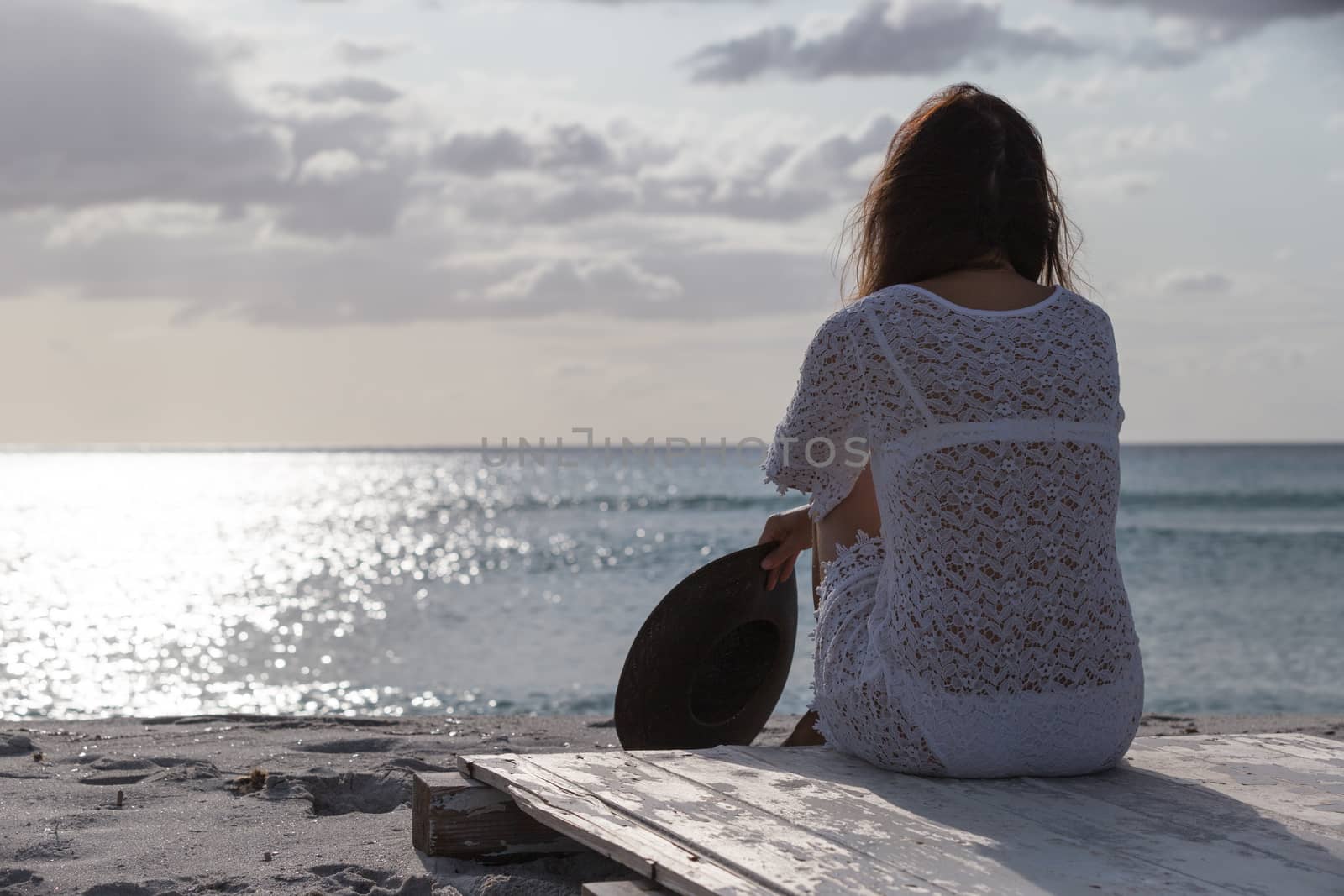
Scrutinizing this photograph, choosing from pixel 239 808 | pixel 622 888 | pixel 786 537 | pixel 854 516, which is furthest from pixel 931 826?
pixel 239 808

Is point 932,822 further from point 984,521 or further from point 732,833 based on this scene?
point 984,521

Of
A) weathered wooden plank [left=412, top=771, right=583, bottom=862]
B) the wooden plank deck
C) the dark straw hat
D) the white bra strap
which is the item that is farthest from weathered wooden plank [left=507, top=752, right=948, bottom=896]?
the white bra strap

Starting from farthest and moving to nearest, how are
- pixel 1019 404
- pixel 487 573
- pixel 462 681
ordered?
1. pixel 487 573
2. pixel 462 681
3. pixel 1019 404

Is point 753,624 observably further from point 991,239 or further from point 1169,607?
point 1169,607

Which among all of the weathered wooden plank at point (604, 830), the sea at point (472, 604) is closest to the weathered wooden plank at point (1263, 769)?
the weathered wooden plank at point (604, 830)

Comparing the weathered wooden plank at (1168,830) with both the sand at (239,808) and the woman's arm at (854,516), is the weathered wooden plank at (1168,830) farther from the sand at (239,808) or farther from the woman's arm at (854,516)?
the sand at (239,808)

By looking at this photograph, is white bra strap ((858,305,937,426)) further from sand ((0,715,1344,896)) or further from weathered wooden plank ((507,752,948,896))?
sand ((0,715,1344,896))

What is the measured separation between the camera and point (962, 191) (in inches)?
109

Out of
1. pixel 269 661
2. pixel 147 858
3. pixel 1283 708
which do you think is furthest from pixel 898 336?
pixel 269 661

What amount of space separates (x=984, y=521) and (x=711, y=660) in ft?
3.55

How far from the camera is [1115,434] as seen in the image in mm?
2822

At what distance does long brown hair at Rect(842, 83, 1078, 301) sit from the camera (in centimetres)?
277

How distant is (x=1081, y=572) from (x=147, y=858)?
7.70 feet

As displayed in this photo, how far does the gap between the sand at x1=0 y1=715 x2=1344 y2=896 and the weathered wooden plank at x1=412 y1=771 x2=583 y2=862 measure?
4 centimetres
